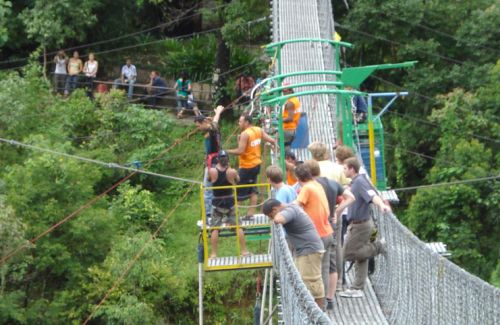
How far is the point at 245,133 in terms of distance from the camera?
630 inches

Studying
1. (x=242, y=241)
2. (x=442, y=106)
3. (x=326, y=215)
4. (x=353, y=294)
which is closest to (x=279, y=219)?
(x=326, y=215)

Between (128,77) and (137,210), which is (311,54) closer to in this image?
(137,210)

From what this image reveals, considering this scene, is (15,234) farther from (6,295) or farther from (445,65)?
(445,65)

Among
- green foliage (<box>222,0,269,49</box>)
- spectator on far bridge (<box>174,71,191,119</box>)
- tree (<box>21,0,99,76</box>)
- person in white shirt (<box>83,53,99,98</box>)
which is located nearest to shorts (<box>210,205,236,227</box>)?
green foliage (<box>222,0,269,49</box>)

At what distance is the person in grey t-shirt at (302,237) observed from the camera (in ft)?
38.2

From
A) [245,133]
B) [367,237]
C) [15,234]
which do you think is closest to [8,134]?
[15,234]

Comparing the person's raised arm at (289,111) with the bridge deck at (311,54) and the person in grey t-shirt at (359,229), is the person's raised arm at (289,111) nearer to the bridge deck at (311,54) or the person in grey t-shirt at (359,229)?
the bridge deck at (311,54)

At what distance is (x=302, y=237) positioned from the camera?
465 inches

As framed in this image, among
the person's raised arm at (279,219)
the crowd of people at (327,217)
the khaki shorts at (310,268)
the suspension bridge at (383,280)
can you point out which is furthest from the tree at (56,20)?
the person's raised arm at (279,219)

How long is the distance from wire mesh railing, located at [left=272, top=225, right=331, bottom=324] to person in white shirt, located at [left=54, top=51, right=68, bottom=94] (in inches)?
708

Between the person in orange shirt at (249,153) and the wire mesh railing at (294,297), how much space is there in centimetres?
322

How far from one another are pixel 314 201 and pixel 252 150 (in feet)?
13.9

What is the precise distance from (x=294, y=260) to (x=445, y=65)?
58.9 feet

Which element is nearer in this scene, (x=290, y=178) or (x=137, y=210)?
(x=290, y=178)
